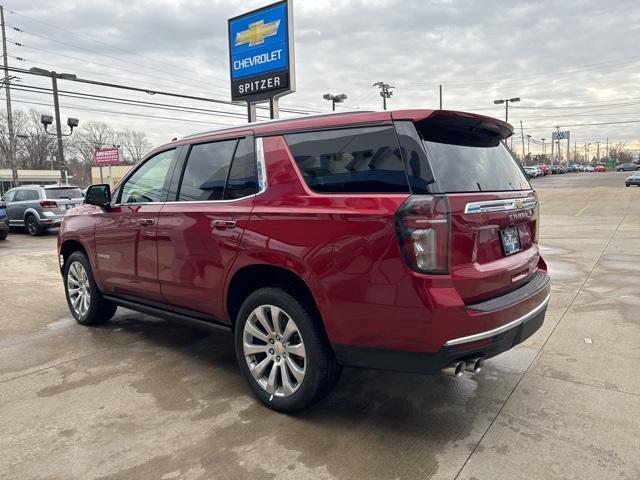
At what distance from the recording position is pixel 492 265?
2895 millimetres

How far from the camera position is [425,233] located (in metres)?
2.59

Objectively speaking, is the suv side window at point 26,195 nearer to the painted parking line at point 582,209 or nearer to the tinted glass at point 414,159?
the tinted glass at point 414,159

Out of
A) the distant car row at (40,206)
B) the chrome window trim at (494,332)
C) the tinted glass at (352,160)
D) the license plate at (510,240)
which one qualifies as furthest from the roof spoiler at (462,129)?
the distant car row at (40,206)

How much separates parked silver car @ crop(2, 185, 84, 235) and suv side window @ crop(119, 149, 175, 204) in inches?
470

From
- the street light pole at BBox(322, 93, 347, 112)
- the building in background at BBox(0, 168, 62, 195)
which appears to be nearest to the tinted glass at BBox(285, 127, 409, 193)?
the street light pole at BBox(322, 93, 347, 112)

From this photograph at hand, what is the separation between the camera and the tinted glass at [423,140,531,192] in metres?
2.79

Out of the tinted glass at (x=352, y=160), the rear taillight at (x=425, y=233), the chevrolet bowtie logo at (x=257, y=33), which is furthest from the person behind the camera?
the chevrolet bowtie logo at (x=257, y=33)

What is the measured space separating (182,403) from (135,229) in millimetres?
1653

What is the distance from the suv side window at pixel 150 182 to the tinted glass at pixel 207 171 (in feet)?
→ 0.91

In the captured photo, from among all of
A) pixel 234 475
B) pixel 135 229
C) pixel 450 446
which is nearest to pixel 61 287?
pixel 135 229

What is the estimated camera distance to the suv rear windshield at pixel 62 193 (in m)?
15.4

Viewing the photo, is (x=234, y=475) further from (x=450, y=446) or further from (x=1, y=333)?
(x=1, y=333)

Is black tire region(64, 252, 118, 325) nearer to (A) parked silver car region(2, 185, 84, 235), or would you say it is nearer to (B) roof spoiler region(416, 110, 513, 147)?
(B) roof spoiler region(416, 110, 513, 147)

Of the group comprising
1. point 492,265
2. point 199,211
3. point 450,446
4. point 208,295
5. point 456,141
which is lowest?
point 450,446
